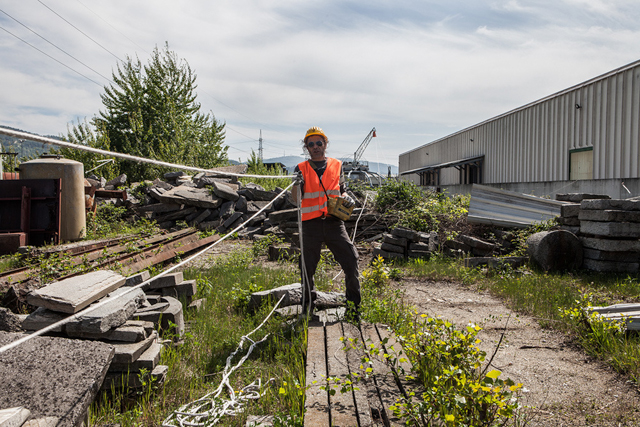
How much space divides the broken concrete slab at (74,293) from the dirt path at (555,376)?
3.68 meters

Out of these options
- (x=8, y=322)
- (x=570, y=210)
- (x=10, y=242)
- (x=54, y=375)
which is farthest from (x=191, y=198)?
(x=54, y=375)

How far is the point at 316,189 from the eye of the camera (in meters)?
4.74

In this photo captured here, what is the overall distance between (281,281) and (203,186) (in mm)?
9256

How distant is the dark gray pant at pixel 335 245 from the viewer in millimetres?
4691

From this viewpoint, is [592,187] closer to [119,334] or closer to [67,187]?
[119,334]

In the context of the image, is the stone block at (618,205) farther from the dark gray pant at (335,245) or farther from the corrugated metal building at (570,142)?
the dark gray pant at (335,245)

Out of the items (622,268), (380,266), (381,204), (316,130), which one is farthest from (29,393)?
(381,204)

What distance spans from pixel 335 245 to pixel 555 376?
245 cm

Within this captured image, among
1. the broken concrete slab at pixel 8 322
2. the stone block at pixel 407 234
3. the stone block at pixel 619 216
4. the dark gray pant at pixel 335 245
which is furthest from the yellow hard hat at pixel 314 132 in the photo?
the stone block at pixel 619 216

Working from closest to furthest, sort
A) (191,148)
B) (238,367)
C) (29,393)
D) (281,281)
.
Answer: (29,393) → (238,367) → (281,281) → (191,148)

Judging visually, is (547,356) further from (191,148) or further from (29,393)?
(191,148)

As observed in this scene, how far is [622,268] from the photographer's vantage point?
7.27 metres

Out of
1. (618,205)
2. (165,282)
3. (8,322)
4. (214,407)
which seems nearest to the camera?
(214,407)

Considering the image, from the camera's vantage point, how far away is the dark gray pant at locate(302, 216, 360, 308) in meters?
4.69
